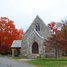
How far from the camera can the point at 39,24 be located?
259 feet

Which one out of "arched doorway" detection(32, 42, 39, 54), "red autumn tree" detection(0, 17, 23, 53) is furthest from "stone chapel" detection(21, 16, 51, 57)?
"red autumn tree" detection(0, 17, 23, 53)

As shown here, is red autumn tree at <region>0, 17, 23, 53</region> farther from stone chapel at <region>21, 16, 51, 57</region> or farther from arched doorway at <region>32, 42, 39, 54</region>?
arched doorway at <region>32, 42, 39, 54</region>

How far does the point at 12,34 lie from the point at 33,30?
17.6m

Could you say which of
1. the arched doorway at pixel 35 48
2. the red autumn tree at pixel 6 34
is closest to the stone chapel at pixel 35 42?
the arched doorway at pixel 35 48

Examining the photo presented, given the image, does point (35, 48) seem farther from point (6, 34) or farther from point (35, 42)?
point (6, 34)

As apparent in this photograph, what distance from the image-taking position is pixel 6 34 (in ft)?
297

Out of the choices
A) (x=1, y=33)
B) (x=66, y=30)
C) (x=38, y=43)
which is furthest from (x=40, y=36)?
(x=1, y=33)

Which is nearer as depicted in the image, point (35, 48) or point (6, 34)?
point (35, 48)

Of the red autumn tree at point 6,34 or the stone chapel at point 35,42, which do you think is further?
the red autumn tree at point 6,34

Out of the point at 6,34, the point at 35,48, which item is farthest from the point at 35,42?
the point at 6,34

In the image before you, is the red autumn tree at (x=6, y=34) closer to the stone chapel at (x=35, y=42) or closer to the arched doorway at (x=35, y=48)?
the stone chapel at (x=35, y=42)

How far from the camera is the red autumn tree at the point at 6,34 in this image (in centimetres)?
9038

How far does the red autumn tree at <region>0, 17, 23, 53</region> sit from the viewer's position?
90375 mm

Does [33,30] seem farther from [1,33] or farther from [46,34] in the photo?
[1,33]
